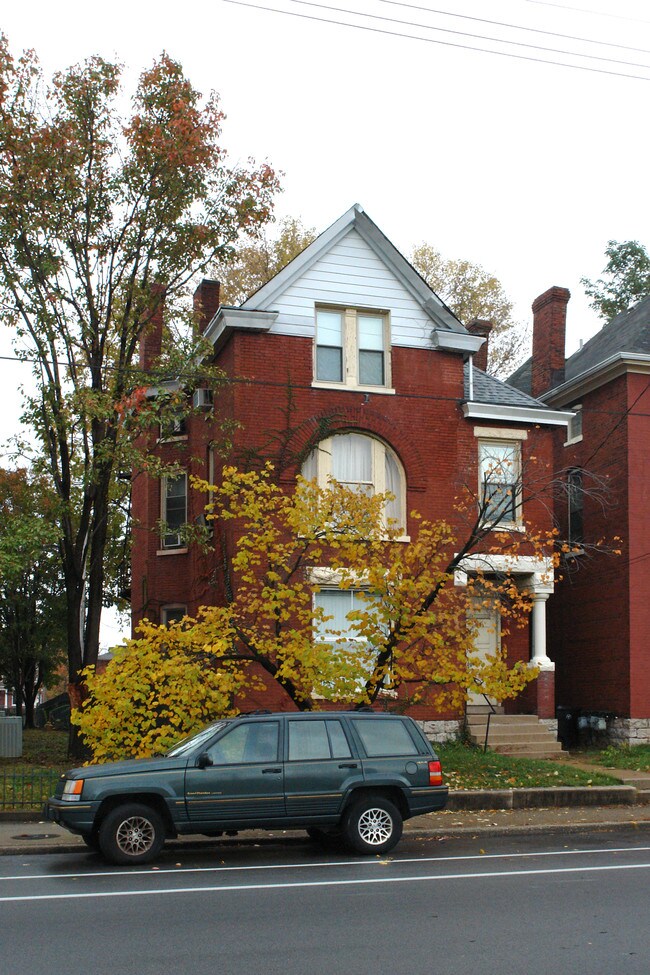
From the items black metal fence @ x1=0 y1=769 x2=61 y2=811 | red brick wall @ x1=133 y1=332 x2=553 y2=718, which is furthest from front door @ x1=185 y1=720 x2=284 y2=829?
red brick wall @ x1=133 y1=332 x2=553 y2=718

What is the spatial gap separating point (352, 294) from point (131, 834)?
46.6ft

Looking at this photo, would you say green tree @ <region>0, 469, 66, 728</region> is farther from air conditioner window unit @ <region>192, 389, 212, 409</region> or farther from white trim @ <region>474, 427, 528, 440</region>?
white trim @ <region>474, 427, 528, 440</region>

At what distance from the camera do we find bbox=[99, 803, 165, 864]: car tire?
11820 mm

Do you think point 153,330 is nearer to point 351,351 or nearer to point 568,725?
point 351,351

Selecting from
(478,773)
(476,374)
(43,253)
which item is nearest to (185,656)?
(478,773)

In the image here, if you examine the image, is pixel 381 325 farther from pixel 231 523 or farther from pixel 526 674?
pixel 526 674

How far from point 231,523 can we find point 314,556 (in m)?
6.73

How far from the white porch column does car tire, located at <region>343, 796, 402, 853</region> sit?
1178 centimetres

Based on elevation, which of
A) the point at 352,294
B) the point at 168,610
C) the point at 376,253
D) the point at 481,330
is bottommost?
the point at 168,610

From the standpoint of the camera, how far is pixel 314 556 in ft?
52.7

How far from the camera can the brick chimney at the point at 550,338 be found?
28594 millimetres

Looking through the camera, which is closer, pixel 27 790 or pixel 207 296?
pixel 27 790

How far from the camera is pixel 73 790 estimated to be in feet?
39.0

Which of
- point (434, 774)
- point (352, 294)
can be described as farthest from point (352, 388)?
point (434, 774)
